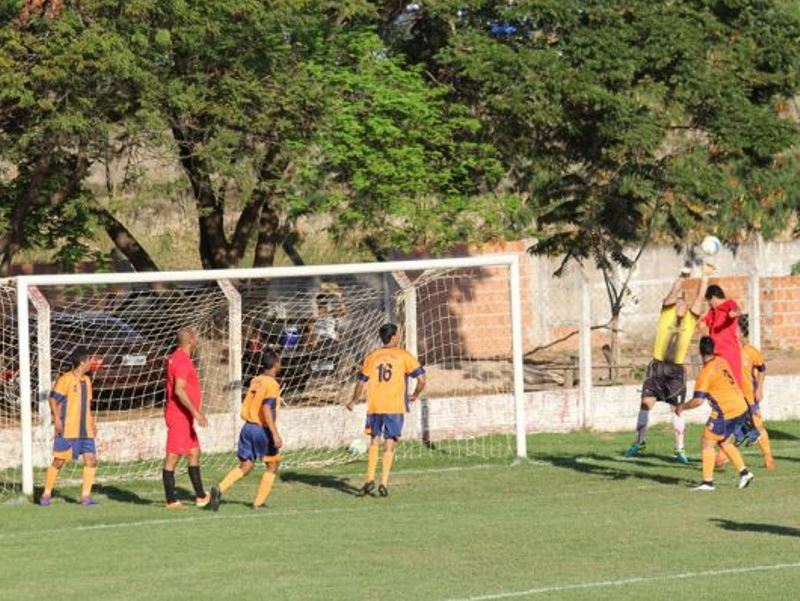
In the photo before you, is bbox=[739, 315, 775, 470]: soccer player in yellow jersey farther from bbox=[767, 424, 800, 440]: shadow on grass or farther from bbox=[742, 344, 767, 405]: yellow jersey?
bbox=[767, 424, 800, 440]: shadow on grass

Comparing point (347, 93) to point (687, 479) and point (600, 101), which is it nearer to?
point (600, 101)

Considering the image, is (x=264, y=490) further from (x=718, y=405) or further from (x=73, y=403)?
(x=718, y=405)

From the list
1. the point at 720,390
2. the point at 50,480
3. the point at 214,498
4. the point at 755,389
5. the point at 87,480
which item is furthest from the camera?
the point at 755,389

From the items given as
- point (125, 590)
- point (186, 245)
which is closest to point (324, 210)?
point (125, 590)

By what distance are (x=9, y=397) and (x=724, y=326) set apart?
8.75 metres

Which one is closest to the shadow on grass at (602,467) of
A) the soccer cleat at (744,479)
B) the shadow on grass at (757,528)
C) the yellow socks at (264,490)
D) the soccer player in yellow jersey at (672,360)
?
the soccer player in yellow jersey at (672,360)

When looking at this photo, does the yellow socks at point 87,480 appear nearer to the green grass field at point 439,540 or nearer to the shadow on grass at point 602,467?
the green grass field at point 439,540

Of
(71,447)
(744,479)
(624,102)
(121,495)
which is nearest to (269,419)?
(71,447)

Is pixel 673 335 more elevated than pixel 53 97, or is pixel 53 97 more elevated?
pixel 53 97

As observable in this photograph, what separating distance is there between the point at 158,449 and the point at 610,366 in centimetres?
778

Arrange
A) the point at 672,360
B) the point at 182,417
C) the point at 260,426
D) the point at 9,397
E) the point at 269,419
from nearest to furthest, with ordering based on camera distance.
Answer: the point at 269,419 < the point at 260,426 < the point at 182,417 < the point at 672,360 < the point at 9,397

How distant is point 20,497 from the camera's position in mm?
18109

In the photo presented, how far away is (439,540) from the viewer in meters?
14.2

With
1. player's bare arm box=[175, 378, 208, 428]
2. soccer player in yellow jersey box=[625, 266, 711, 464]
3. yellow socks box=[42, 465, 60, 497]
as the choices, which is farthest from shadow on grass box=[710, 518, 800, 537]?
yellow socks box=[42, 465, 60, 497]
